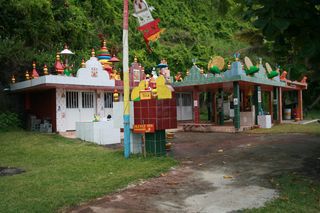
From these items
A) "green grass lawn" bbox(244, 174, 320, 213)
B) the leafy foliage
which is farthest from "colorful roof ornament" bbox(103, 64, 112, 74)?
"green grass lawn" bbox(244, 174, 320, 213)

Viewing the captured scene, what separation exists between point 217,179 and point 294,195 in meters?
1.90

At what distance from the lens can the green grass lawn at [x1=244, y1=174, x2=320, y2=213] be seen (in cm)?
569

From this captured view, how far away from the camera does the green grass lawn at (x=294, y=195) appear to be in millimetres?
5688

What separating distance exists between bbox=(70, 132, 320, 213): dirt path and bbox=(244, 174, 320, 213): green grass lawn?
9.1 inches

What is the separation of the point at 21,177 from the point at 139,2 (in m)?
5.62

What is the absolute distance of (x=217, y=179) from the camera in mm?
7934

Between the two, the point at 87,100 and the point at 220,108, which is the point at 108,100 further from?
the point at 220,108

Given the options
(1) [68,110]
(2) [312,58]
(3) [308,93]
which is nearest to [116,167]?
(2) [312,58]

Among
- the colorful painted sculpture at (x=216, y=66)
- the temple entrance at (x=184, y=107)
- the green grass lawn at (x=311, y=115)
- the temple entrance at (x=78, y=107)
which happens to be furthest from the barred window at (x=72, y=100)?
the green grass lawn at (x=311, y=115)

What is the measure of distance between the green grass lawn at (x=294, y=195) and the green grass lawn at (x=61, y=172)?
2.89 m

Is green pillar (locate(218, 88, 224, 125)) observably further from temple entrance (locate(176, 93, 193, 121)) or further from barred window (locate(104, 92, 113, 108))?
barred window (locate(104, 92, 113, 108))

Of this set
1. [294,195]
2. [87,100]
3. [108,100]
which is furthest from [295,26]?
[108,100]

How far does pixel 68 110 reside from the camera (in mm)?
17125

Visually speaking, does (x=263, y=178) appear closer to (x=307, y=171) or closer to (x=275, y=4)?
(x=307, y=171)
